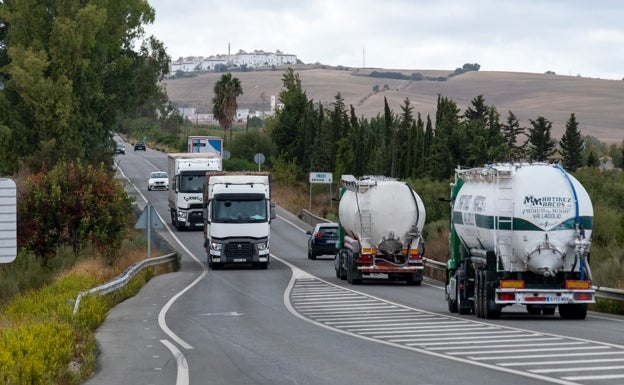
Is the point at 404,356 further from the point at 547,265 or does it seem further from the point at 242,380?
the point at 547,265

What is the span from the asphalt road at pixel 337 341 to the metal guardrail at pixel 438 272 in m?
0.66

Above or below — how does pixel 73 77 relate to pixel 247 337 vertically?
above

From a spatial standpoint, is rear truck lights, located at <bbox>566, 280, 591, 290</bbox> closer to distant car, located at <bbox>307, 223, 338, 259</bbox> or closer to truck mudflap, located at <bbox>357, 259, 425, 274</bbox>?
truck mudflap, located at <bbox>357, 259, 425, 274</bbox>

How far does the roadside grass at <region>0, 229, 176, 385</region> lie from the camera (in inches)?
556

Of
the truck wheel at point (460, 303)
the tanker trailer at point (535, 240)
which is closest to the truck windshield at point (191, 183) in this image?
the truck wheel at point (460, 303)

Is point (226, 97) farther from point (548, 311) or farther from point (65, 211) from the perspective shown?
point (548, 311)

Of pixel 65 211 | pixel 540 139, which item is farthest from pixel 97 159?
pixel 540 139

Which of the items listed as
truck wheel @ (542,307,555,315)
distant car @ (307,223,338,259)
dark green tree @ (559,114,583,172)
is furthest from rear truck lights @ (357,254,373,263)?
dark green tree @ (559,114,583,172)

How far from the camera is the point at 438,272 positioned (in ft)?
143

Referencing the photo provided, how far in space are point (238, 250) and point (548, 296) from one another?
23.7m

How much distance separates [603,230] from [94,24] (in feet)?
103

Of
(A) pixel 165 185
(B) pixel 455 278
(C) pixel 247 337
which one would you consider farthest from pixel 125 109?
(C) pixel 247 337

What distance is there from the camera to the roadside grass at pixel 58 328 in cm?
1412

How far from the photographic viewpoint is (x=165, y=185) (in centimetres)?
9438
